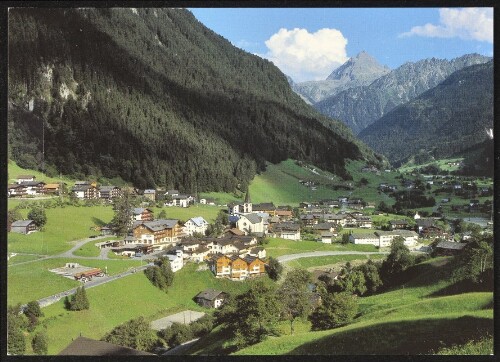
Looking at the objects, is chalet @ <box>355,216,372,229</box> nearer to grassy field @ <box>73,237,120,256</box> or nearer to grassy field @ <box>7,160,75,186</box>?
grassy field @ <box>73,237,120,256</box>

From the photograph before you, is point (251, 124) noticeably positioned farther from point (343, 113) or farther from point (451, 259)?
point (343, 113)

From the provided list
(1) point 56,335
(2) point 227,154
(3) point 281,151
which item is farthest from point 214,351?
(3) point 281,151

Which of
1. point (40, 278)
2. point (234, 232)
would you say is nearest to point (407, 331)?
point (234, 232)

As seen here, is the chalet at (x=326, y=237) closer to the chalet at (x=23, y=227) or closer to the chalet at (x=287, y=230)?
the chalet at (x=287, y=230)

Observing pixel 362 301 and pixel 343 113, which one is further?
pixel 343 113

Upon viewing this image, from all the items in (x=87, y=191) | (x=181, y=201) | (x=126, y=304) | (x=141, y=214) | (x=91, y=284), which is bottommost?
(x=126, y=304)

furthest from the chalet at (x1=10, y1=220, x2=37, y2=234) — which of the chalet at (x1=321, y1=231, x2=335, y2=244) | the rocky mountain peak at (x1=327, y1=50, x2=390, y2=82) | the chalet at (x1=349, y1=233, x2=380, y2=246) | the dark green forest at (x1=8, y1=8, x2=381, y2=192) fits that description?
the rocky mountain peak at (x1=327, y1=50, x2=390, y2=82)

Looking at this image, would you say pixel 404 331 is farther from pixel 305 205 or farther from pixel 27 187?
pixel 27 187
